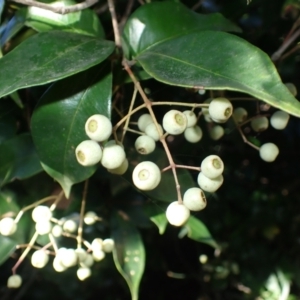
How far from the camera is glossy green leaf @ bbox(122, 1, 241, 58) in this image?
643 millimetres

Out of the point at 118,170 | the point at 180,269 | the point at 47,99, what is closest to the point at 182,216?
the point at 118,170

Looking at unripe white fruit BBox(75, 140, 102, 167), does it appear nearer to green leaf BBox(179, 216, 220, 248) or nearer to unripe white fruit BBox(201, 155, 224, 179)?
unripe white fruit BBox(201, 155, 224, 179)

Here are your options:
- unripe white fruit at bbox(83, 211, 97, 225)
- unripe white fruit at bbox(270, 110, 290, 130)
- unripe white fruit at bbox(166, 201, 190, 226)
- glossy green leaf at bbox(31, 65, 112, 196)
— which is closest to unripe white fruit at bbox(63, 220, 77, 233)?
unripe white fruit at bbox(83, 211, 97, 225)

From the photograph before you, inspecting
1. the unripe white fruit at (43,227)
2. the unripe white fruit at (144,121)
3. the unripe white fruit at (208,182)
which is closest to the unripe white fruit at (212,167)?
the unripe white fruit at (208,182)

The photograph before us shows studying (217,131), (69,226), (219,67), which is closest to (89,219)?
(69,226)

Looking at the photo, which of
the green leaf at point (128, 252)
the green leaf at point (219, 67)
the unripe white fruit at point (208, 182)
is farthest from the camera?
the green leaf at point (128, 252)

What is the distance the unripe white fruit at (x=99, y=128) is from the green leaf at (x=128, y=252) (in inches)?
12.4

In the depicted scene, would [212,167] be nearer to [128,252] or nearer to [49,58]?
[49,58]

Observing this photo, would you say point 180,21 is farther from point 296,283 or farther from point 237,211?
point 296,283

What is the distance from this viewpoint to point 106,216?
96cm

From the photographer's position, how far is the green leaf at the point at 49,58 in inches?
19.9

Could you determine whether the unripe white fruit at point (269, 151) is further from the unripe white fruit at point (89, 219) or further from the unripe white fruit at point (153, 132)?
the unripe white fruit at point (89, 219)

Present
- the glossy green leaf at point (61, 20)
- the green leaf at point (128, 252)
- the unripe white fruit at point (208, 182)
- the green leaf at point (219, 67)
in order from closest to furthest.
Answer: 1. the green leaf at point (219, 67)
2. the unripe white fruit at point (208, 182)
3. the glossy green leaf at point (61, 20)
4. the green leaf at point (128, 252)

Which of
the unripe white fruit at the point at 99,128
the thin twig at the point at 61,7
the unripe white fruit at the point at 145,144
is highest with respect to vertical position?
the thin twig at the point at 61,7
